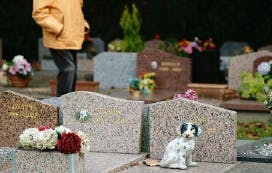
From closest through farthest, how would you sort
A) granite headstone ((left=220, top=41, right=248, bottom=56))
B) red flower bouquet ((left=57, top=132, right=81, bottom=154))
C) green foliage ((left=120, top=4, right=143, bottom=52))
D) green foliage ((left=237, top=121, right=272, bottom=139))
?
red flower bouquet ((left=57, top=132, right=81, bottom=154))
green foliage ((left=237, top=121, right=272, bottom=139))
green foliage ((left=120, top=4, right=143, bottom=52))
granite headstone ((left=220, top=41, right=248, bottom=56))

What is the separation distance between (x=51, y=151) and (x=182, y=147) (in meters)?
1.22

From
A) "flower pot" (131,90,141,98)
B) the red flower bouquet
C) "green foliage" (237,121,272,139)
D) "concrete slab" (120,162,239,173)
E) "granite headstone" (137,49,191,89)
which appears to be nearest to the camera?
the red flower bouquet

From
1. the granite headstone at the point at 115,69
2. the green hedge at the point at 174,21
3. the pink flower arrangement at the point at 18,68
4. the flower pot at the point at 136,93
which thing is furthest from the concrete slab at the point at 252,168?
the green hedge at the point at 174,21

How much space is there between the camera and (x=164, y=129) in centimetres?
848

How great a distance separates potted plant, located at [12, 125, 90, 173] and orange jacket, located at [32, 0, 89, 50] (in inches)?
117

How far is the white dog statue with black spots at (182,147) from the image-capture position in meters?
7.93

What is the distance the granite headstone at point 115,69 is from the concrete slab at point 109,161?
23.2ft

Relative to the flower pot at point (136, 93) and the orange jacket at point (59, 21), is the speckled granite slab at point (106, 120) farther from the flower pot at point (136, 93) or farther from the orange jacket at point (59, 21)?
the flower pot at point (136, 93)

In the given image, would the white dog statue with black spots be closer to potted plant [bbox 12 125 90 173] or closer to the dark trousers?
potted plant [bbox 12 125 90 173]

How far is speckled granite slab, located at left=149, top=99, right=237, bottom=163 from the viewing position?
8.27 metres

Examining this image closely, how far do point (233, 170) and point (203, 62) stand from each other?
803 centimetres

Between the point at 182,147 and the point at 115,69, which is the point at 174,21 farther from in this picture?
the point at 182,147

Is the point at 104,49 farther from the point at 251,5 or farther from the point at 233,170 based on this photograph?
the point at 233,170

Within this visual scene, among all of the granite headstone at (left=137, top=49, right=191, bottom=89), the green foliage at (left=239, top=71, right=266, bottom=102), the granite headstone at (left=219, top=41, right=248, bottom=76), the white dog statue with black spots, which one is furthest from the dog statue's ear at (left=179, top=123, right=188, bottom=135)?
the granite headstone at (left=219, top=41, right=248, bottom=76)
